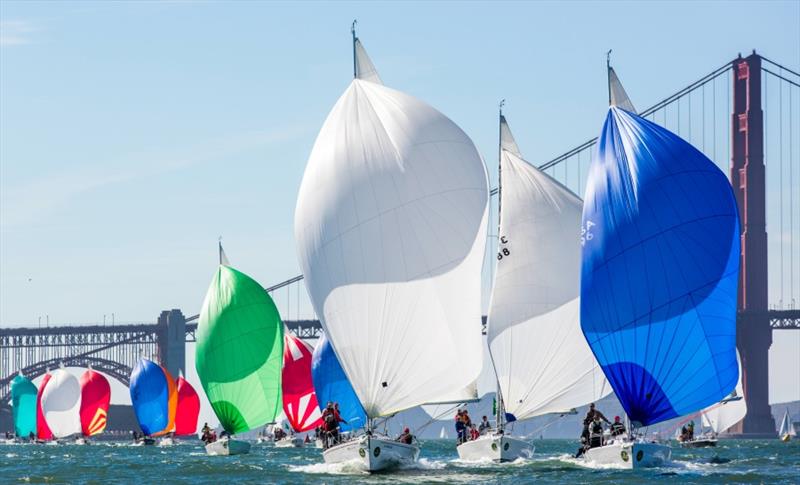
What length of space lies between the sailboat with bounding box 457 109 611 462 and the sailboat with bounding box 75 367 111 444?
3713 centimetres

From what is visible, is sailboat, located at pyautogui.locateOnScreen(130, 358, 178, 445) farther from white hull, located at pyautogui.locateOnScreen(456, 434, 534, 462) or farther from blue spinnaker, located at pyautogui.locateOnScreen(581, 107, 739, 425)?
blue spinnaker, located at pyautogui.locateOnScreen(581, 107, 739, 425)

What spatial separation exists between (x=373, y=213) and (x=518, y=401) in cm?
646

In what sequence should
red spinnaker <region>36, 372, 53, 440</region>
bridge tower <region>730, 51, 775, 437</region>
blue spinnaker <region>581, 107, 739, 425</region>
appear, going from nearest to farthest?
blue spinnaker <region>581, 107, 739, 425</region>
red spinnaker <region>36, 372, 53, 440</region>
bridge tower <region>730, 51, 775, 437</region>

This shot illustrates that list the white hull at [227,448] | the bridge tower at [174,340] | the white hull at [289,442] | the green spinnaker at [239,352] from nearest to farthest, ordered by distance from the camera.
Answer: the green spinnaker at [239,352]
the white hull at [227,448]
the white hull at [289,442]
the bridge tower at [174,340]

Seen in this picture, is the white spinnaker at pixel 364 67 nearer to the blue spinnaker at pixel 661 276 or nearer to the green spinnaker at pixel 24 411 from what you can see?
the blue spinnaker at pixel 661 276

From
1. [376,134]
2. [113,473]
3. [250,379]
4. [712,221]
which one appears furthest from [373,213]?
[250,379]

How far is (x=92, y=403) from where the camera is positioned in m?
68.8

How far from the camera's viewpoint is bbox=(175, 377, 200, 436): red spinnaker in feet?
209

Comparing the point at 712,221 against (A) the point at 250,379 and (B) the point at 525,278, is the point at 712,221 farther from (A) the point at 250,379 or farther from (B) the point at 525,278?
(A) the point at 250,379

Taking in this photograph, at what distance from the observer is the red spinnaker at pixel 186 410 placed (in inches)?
2509

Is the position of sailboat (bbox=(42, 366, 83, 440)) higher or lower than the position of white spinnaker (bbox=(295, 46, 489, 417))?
lower

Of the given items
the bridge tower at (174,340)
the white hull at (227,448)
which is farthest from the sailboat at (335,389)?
the bridge tower at (174,340)

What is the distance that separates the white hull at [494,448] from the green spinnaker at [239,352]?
9109 millimetres

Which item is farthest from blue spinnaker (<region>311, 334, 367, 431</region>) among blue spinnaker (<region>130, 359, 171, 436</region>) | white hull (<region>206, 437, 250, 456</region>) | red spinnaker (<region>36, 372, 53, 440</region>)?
red spinnaker (<region>36, 372, 53, 440</region>)
